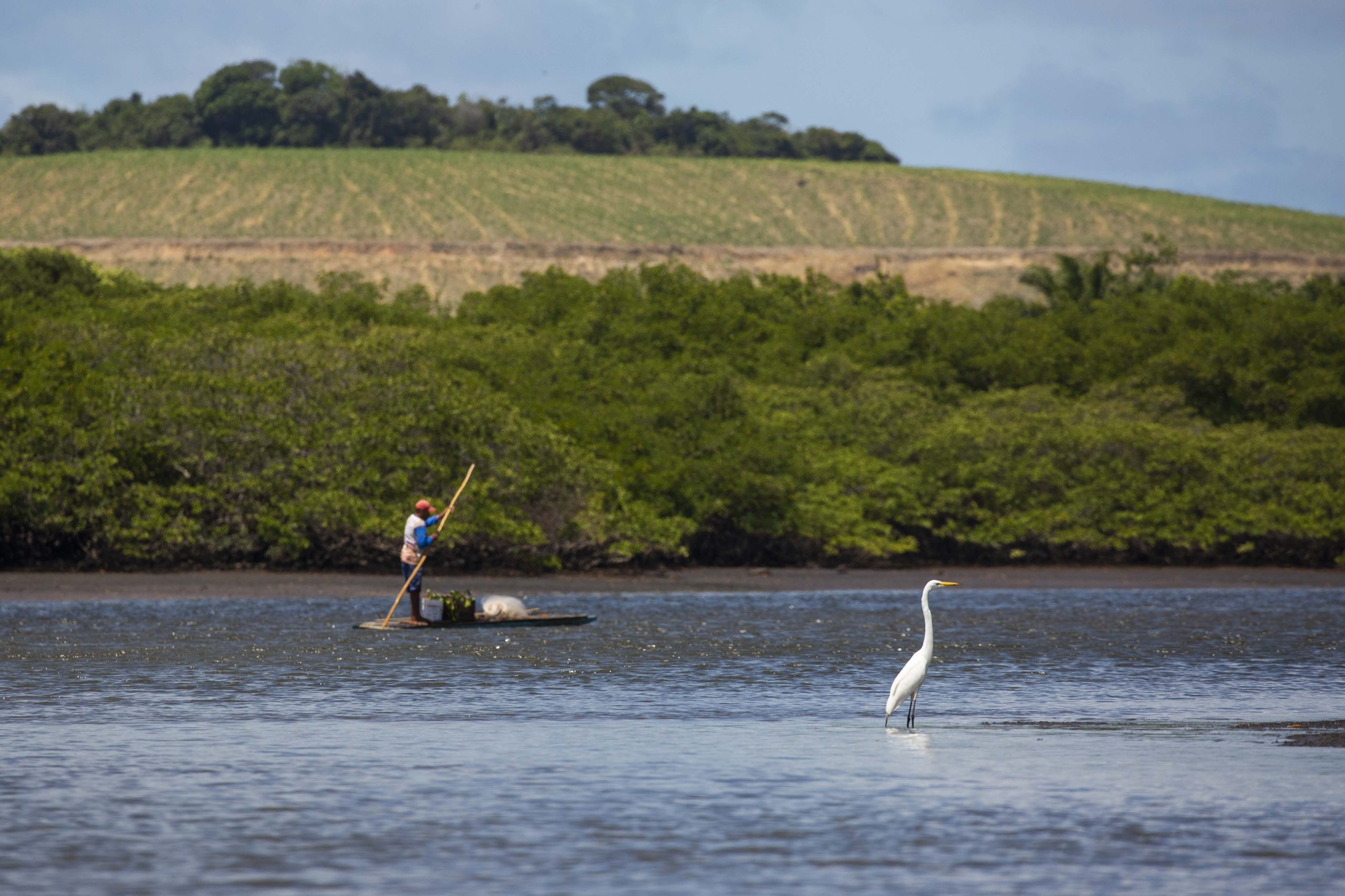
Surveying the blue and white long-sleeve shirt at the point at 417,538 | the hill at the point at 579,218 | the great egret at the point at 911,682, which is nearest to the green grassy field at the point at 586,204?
the hill at the point at 579,218

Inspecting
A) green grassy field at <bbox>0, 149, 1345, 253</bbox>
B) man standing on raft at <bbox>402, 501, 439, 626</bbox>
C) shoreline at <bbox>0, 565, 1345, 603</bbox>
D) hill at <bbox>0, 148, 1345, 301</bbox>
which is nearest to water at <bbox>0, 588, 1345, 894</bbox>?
man standing on raft at <bbox>402, 501, 439, 626</bbox>

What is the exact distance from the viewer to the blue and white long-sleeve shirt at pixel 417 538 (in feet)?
91.8

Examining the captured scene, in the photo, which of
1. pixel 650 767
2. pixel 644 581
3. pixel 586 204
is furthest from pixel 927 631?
pixel 586 204

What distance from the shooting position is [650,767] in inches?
567

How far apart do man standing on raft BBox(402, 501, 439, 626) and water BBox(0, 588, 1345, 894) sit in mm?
1060

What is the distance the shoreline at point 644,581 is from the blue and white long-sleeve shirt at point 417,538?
7.83m

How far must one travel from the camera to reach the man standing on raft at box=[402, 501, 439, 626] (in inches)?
1090

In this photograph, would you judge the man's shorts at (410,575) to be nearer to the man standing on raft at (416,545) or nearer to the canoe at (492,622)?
the man standing on raft at (416,545)

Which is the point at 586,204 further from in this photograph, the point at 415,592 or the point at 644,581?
the point at 415,592

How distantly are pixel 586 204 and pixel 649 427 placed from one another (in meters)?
75.4

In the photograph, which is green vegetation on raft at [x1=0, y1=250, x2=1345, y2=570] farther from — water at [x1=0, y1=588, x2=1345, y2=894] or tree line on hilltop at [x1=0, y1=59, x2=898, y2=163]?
tree line on hilltop at [x1=0, y1=59, x2=898, y2=163]

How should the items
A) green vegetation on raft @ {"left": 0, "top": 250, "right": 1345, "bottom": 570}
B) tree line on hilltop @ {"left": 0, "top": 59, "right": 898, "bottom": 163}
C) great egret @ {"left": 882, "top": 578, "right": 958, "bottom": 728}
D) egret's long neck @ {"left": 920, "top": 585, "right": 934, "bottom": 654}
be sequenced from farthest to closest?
tree line on hilltop @ {"left": 0, "top": 59, "right": 898, "bottom": 163} < green vegetation on raft @ {"left": 0, "top": 250, "right": 1345, "bottom": 570} < egret's long neck @ {"left": 920, "top": 585, "right": 934, "bottom": 654} < great egret @ {"left": 882, "top": 578, "right": 958, "bottom": 728}

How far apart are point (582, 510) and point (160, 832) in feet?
95.2

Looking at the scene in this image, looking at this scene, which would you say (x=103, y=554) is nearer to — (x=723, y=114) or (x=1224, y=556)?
(x=1224, y=556)
